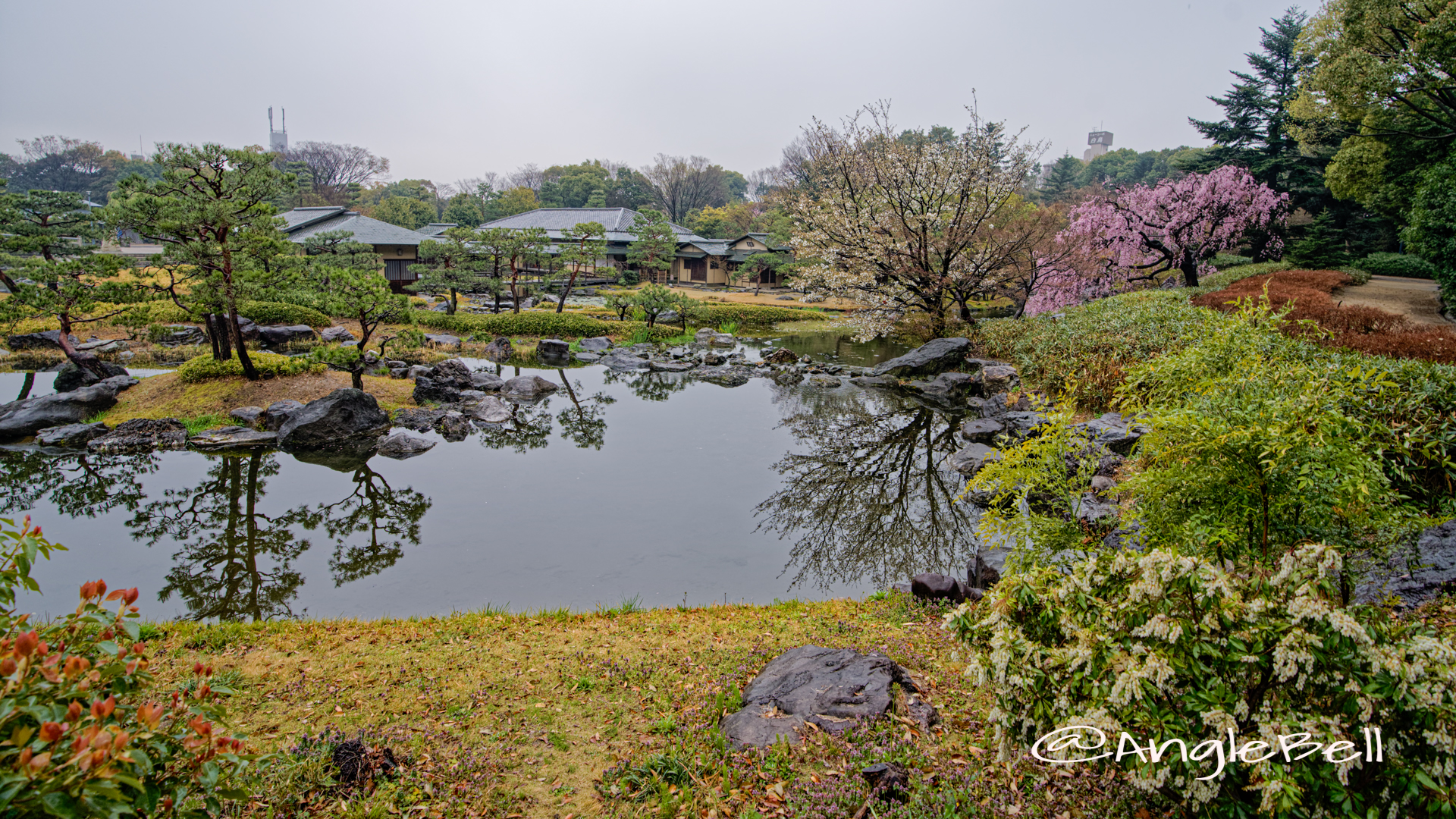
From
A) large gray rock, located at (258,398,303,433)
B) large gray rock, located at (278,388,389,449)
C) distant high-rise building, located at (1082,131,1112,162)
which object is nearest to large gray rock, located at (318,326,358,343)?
large gray rock, located at (258,398,303,433)

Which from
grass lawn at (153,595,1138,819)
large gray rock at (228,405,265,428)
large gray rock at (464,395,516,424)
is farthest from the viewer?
large gray rock at (464,395,516,424)

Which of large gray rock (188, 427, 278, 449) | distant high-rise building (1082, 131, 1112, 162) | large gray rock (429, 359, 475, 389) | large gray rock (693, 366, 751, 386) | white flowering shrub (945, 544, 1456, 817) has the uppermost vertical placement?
distant high-rise building (1082, 131, 1112, 162)

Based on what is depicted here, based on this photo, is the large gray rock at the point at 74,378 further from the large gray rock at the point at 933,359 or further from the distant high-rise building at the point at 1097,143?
the distant high-rise building at the point at 1097,143

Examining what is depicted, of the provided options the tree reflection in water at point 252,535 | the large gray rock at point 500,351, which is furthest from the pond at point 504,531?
the large gray rock at point 500,351

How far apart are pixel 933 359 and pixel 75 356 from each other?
72.2ft

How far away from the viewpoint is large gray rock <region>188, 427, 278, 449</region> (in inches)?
502

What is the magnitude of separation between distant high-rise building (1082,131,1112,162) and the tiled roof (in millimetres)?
127623

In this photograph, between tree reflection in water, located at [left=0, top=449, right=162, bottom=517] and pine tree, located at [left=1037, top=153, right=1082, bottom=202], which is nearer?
tree reflection in water, located at [left=0, top=449, right=162, bottom=517]

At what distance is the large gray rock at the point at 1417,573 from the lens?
15.3ft

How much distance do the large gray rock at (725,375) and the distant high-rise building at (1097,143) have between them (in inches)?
5076

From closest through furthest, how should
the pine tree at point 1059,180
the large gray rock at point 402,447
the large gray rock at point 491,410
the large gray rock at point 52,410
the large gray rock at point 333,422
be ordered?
the large gray rock at point 52,410 → the large gray rock at point 402,447 → the large gray rock at point 333,422 → the large gray rock at point 491,410 → the pine tree at point 1059,180

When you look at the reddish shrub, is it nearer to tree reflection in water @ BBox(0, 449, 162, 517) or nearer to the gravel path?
the gravel path

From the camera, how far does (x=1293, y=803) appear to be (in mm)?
2535

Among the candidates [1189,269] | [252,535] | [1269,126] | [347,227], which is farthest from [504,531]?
[1269,126]
